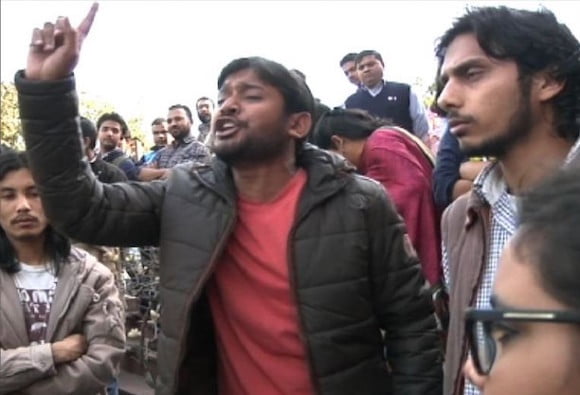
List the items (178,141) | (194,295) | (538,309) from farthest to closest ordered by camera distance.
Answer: (178,141) → (194,295) → (538,309)

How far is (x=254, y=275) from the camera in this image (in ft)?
9.06

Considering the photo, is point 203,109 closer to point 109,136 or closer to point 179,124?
point 179,124

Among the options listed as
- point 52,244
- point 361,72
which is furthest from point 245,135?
point 361,72

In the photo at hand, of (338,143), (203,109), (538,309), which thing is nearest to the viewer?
(538,309)

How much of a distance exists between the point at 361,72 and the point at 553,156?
4765mm

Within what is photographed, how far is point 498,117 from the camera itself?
2.38m

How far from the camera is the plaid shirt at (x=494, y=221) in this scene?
7.76 feet

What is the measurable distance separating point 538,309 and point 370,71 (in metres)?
5.85

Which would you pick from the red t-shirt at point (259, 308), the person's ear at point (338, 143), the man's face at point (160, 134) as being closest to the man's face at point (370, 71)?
the person's ear at point (338, 143)

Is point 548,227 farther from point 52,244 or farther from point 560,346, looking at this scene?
point 52,244

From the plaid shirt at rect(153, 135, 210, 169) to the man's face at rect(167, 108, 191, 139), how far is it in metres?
0.07

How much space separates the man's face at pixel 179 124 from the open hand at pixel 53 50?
21.6ft

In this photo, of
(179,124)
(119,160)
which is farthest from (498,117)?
(179,124)

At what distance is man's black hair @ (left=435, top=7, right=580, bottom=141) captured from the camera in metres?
2.44
